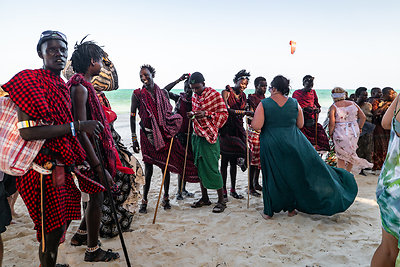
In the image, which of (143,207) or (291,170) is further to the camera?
(143,207)

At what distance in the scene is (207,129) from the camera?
413 cm

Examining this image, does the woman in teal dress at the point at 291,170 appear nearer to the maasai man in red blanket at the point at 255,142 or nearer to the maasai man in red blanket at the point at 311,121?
the maasai man in red blanket at the point at 255,142

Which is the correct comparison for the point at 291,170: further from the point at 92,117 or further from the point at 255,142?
the point at 92,117

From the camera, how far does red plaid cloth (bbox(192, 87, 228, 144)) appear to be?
413 cm

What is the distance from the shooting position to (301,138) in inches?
144

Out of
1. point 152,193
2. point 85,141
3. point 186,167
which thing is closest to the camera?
point 85,141

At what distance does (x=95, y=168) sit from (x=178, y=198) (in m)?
2.62

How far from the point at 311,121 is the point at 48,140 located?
5.23 metres

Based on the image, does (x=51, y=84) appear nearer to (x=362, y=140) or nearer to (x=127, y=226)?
(x=127, y=226)

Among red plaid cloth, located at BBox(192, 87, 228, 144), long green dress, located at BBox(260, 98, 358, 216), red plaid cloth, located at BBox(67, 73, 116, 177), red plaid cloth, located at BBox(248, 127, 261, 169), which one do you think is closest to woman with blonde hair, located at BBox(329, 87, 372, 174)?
red plaid cloth, located at BBox(248, 127, 261, 169)

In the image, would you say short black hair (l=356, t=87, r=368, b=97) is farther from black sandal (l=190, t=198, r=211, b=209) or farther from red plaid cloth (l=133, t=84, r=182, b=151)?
red plaid cloth (l=133, t=84, r=182, b=151)

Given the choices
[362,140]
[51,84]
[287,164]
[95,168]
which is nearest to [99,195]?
[95,168]

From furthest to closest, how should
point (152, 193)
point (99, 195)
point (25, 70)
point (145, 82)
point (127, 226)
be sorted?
point (152, 193) → point (145, 82) → point (127, 226) → point (99, 195) → point (25, 70)

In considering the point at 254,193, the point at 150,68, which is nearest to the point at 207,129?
the point at 150,68
